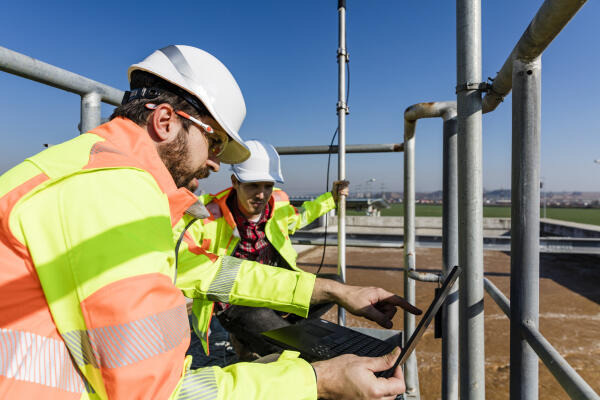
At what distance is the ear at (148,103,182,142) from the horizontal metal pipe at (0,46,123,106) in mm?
492

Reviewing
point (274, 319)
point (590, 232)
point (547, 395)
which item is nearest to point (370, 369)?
point (274, 319)

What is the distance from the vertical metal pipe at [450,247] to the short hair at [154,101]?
1.03 meters

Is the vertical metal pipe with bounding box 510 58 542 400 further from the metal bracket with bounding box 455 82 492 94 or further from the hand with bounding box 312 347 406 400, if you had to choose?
the hand with bounding box 312 347 406 400

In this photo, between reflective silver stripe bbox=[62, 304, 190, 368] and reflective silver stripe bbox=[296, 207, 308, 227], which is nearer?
reflective silver stripe bbox=[62, 304, 190, 368]

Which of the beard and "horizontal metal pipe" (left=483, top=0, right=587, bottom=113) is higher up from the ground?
"horizontal metal pipe" (left=483, top=0, right=587, bottom=113)

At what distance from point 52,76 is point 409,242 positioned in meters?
1.87

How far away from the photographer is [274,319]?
2125mm

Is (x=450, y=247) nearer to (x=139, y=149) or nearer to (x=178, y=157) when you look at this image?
(x=178, y=157)

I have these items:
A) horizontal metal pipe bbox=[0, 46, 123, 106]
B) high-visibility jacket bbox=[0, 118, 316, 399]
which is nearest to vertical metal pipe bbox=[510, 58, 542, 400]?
high-visibility jacket bbox=[0, 118, 316, 399]

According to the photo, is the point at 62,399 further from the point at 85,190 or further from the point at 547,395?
the point at 547,395

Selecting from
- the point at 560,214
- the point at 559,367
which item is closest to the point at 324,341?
the point at 559,367

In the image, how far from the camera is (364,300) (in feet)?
5.28

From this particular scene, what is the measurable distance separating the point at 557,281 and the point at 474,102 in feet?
21.1

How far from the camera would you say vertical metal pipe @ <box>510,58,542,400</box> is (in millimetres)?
915
